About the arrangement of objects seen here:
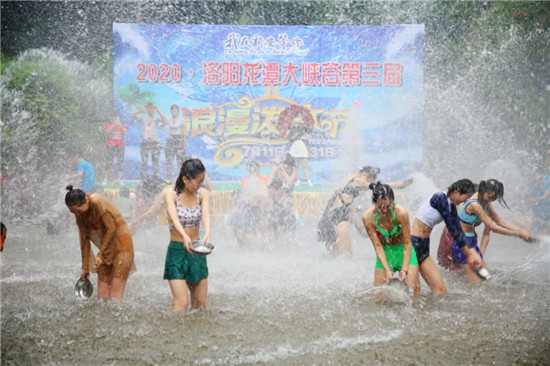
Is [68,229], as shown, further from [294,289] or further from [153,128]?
[294,289]

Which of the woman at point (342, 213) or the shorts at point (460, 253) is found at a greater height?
the woman at point (342, 213)

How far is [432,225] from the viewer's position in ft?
19.6

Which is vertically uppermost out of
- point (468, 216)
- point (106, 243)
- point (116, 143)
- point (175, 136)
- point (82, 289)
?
point (175, 136)

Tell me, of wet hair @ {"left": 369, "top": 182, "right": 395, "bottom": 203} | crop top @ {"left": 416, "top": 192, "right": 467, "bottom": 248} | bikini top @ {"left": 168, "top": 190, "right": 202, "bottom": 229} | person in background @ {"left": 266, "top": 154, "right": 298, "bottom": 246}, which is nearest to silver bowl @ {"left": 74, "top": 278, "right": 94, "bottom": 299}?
bikini top @ {"left": 168, "top": 190, "right": 202, "bottom": 229}

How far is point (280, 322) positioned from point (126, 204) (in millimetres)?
6348

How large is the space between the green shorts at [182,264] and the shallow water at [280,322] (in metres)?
0.35

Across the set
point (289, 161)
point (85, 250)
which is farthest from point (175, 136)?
point (85, 250)

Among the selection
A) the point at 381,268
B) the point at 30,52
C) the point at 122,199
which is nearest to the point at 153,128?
the point at 122,199

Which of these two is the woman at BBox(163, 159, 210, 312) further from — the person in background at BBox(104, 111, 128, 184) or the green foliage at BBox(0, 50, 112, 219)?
the green foliage at BBox(0, 50, 112, 219)

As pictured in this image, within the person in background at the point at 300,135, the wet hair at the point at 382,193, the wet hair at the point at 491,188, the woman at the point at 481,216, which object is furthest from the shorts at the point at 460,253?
the person in background at the point at 300,135

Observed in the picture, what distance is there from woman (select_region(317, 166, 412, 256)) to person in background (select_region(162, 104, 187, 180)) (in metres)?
4.36

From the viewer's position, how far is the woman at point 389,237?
527 cm

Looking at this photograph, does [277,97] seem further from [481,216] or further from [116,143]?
[481,216]

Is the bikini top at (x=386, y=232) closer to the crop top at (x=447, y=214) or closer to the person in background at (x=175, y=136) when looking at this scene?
the crop top at (x=447, y=214)
